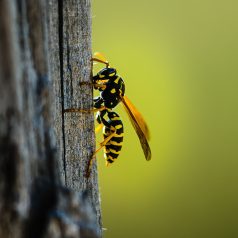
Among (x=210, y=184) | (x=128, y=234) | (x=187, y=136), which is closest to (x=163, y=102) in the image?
(x=187, y=136)

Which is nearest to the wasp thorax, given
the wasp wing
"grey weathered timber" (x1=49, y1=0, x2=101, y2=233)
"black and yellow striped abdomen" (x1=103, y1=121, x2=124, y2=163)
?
the wasp wing

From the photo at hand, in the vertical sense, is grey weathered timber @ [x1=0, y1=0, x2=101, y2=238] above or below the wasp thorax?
below

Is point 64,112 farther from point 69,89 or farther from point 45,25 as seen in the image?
point 45,25

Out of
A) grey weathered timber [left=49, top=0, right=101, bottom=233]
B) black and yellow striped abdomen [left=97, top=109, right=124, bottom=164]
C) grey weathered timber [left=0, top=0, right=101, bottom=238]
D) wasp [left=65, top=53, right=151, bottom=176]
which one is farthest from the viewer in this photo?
black and yellow striped abdomen [left=97, top=109, right=124, bottom=164]

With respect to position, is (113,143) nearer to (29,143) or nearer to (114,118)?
(114,118)

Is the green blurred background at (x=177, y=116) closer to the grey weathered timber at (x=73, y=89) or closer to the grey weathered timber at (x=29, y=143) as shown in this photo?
the grey weathered timber at (x=73, y=89)

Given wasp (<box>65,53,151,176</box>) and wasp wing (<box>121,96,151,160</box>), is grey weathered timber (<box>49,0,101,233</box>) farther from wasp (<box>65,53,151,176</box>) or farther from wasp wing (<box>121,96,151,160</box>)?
wasp wing (<box>121,96,151,160</box>)
